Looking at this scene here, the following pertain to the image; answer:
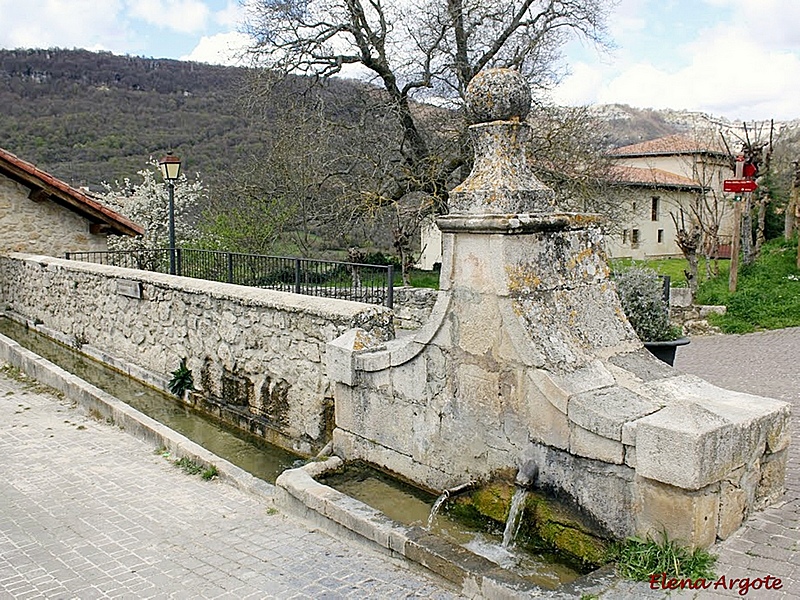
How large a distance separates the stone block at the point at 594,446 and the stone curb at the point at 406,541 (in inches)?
22.8

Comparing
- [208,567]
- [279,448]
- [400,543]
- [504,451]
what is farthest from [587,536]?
[279,448]

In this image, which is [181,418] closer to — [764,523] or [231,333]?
[231,333]

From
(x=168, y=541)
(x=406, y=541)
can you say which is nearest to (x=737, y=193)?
(x=406, y=541)

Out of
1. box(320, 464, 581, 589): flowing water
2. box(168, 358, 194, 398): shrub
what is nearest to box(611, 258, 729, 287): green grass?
box(168, 358, 194, 398): shrub

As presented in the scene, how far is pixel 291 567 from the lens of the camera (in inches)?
170

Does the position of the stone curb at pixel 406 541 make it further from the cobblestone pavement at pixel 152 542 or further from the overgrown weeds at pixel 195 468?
the overgrown weeds at pixel 195 468

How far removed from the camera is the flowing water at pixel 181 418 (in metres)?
7.17

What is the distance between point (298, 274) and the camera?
984cm

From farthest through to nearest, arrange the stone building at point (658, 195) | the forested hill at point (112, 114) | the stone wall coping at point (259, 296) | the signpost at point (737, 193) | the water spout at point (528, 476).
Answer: the stone building at point (658, 195) < the forested hill at point (112, 114) < the signpost at point (737, 193) < the stone wall coping at point (259, 296) < the water spout at point (528, 476)

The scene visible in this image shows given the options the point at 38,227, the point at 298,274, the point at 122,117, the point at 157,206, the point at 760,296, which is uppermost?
the point at 122,117

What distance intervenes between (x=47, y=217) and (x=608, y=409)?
16.2m

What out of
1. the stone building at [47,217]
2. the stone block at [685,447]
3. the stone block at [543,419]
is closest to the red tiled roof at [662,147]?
the stone building at [47,217]

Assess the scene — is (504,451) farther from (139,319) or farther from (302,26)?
(302,26)

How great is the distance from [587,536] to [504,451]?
76cm
